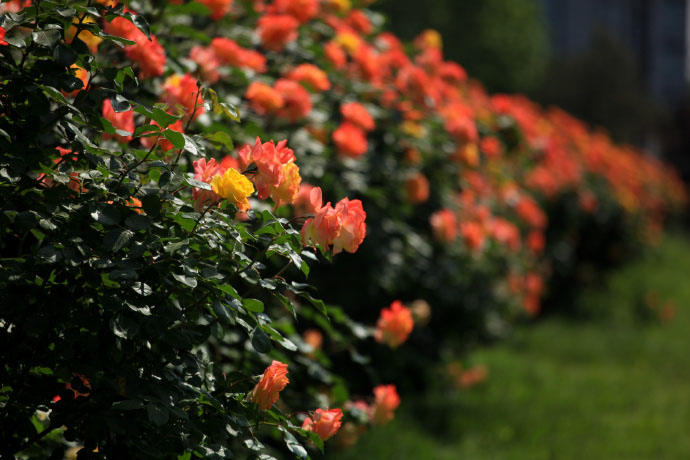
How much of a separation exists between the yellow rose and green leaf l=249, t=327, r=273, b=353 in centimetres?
24

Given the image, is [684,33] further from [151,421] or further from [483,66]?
[151,421]

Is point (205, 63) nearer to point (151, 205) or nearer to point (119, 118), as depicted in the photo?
point (119, 118)

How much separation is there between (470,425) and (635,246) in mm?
5117

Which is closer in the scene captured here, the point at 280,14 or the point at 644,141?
the point at 280,14

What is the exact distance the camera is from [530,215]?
4902mm

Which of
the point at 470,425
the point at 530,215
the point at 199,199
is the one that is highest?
the point at 199,199

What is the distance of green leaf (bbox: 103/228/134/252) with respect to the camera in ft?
4.14

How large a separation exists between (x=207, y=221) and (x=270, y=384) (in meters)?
0.31

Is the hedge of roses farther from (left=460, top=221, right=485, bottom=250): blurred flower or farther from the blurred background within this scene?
the blurred background

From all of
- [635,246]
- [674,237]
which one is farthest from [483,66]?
[635,246]

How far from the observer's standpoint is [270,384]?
139cm

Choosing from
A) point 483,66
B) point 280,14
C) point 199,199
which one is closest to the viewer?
point 199,199

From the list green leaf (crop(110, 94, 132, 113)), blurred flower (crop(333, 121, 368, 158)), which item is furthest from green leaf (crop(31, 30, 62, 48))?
blurred flower (crop(333, 121, 368, 158))

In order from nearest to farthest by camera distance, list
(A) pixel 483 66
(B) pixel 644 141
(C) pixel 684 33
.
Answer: (A) pixel 483 66
(B) pixel 644 141
(C) pixel 684 33
